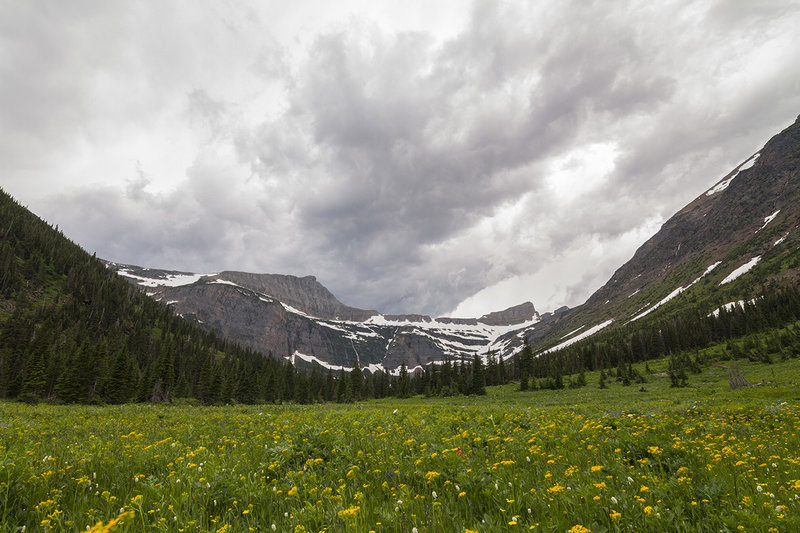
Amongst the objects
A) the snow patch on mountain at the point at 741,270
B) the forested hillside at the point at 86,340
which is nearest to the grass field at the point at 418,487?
the forested hillside at the point at 86,340

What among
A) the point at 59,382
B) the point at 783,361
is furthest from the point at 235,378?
the point at 783,361

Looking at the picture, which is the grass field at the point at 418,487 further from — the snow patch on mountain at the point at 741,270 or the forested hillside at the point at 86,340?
the snow patch on mountain at the point at 741,270

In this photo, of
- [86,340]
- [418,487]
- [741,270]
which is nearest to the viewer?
[418,487]

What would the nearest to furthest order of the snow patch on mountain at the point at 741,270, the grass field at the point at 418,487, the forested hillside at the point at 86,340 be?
the grass field at the point at 418,487, the forested hillside at the point at 86,340, the snow patch on mountain at the point at 741,270

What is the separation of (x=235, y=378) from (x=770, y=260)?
262469 millimetres

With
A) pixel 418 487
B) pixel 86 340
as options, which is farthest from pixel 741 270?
pixel 86 340

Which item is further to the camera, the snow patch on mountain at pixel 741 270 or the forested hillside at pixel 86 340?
the snow patch on mountain at pixel 741 270

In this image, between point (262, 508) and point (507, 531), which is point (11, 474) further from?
point (507, 531)

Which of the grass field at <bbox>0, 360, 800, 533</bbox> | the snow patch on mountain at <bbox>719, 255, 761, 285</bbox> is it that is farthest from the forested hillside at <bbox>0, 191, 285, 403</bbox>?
the snow patch on mountain at <bbox>719, 255, 761, 285</bbox>

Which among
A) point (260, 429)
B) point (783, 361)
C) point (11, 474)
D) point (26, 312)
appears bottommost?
point (783, 361)

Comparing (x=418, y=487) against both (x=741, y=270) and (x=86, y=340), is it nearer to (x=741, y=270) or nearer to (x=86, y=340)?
(x=86, y=340)

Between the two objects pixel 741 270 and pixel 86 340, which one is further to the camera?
pixel 741 270

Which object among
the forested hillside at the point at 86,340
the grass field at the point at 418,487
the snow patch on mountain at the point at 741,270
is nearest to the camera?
the grass field at the point at 418,487

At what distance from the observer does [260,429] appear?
39.0 ft
